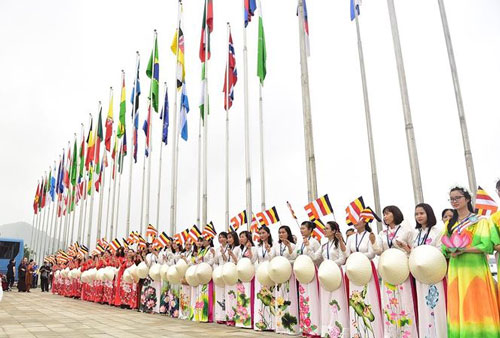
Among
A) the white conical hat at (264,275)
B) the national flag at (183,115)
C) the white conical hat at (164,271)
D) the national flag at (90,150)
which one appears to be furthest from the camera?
the national flag at (90,150)

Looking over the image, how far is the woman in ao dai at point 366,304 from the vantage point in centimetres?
525

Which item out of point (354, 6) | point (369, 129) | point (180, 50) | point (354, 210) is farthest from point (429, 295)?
point (180, 50)

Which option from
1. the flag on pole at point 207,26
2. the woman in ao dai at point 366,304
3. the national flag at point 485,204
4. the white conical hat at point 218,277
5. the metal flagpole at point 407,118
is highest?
the flag on pole at point 207,26

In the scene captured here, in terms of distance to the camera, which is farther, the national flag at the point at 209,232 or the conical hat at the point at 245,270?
the national flag at the point at 209,232

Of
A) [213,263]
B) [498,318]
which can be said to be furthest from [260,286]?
[498,318]

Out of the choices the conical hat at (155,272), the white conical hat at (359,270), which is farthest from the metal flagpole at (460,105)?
the conical hat at (155,272)

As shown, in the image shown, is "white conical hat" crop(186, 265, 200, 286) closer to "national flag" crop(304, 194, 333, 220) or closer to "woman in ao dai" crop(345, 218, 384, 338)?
"national flag" crop(304, 194, 333, 220)

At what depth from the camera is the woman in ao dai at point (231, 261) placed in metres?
7.75

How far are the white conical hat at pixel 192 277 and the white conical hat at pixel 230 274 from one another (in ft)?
3.34

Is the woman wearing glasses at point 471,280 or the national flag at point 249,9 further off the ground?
the national flag at point 249,9

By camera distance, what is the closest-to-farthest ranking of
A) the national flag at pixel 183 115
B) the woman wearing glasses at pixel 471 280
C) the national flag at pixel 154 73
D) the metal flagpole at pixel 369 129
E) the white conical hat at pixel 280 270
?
the woman wearing glasses at pixel 471 280
the white conical hat at pixel 280 270
the metal flagpole at pixel 369 129
the national flag at pixel 183 115
the national flag at pixel 154 73

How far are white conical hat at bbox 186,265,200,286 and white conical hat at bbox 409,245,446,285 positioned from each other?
490 centimetres

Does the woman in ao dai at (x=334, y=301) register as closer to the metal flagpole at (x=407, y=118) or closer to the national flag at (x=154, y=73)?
the metal flagpole at (x=407, y=118)

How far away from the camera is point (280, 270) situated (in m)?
6.42
